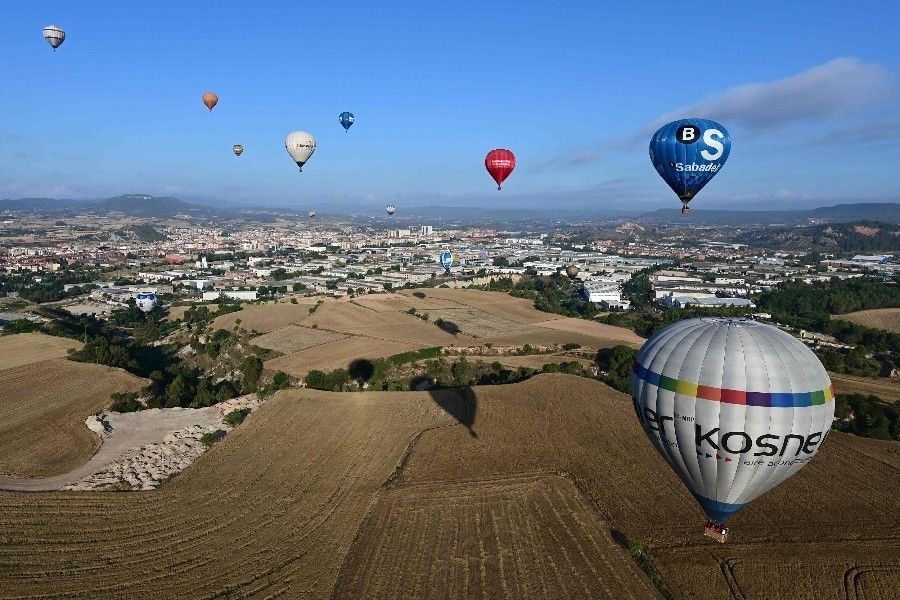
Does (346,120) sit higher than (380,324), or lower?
higher

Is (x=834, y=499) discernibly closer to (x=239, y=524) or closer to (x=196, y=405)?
(x=239, y=524)

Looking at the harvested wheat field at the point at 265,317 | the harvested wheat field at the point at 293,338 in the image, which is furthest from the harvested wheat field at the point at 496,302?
the harvested wheat field at the point at 293,338

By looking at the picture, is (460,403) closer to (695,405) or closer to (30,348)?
(695,405)

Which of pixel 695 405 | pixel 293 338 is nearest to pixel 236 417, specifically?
pixel 293 338

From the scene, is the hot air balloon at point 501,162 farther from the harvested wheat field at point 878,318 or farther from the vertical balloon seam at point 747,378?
the harvested wheat field at point 878,318

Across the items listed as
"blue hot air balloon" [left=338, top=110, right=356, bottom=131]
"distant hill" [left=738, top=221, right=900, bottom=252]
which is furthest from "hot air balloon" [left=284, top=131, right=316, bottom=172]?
"distant hill" [left=738, top=221, right=900, bottom=252]

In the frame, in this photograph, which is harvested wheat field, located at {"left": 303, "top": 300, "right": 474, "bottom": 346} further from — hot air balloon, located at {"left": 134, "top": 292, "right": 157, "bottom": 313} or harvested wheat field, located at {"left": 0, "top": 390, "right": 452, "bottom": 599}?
hot air balloon, located at {"left": 134, "top": 292, "right": 157, "bottom": 313}
